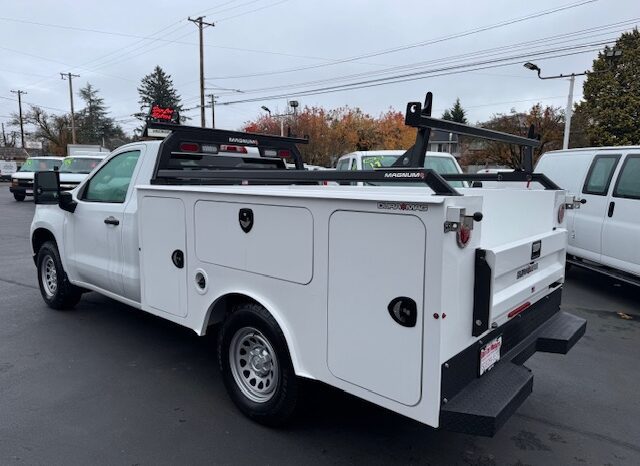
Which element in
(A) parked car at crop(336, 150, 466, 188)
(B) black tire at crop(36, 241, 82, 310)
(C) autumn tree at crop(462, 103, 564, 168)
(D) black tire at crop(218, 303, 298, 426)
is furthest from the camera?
(C) autumn tree at crop(462, 103, 564, 168)

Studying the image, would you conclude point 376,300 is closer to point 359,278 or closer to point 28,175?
point 359,278

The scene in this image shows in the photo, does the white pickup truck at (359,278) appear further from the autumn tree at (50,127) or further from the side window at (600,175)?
the autumn tree at (50,127)

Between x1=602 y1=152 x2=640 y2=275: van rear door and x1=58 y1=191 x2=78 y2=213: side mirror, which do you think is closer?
x1=58 y1=191 x2=78 y2=213: side mirror

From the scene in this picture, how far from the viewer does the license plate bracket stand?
2.69 m

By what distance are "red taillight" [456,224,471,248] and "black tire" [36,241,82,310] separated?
4.90 meters

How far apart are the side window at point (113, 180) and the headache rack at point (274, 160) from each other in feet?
1.32

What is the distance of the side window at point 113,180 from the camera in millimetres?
4660

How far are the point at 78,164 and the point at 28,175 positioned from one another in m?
4.79

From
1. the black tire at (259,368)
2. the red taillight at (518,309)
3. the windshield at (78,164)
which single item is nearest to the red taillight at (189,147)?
the black tire at (259,368)

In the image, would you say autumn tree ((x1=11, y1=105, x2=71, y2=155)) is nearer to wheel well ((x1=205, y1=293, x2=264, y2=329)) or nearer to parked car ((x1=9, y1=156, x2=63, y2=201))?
parked car ((x1=9, y1=156, x2=63, y2=201))

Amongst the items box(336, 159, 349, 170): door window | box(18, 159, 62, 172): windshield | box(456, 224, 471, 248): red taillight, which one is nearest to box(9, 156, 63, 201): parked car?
box(18, 159, 62, 172): windshield

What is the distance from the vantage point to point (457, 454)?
3049 millimetres

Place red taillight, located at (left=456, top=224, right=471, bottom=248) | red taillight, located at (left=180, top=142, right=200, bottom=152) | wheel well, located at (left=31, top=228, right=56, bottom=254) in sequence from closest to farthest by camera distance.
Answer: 1. red taillight, located at (left=456, top=224, right=471, bottom=248)
2. red taillight, located at (left=180, top=142, right=200, bottom=152)
3. wheel well, located at (left=31, top=228, right=56, bottom=254)

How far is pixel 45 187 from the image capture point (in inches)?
203
